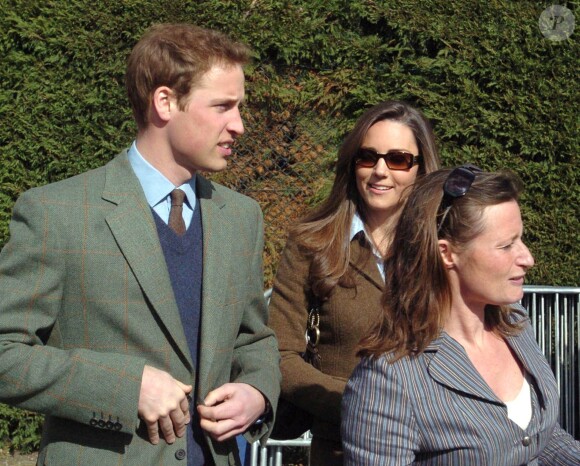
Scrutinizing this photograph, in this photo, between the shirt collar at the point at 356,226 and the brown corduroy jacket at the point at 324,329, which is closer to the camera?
the brown corduroy jacket at the point at 324,329

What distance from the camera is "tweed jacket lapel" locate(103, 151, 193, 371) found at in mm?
2506

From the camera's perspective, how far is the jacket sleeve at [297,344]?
9.92ft

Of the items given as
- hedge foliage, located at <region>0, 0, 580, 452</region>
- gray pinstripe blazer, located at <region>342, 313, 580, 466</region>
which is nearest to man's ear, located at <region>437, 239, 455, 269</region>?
gray pinstripe blazer, located at <region>342, 313, 580, 466</region>

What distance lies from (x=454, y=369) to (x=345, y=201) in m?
1.18

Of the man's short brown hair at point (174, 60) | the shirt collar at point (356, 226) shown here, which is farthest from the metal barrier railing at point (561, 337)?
the man's short brown hair at point (174, 60)

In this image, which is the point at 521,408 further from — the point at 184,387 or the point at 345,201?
the point at 345,201

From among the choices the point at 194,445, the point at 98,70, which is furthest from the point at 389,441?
the point at 98,70

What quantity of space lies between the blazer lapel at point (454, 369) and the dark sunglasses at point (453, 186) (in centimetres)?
32

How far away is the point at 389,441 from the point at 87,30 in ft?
15.1

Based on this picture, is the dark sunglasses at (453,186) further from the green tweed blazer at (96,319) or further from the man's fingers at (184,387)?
the man's fingers at (184,387)

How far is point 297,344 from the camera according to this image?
3.16 meters

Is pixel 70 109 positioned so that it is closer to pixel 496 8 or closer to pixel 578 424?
pixel 496 8

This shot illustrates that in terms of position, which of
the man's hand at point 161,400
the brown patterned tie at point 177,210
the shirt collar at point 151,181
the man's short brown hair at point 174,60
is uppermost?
the man's short brown hair at point 174,60

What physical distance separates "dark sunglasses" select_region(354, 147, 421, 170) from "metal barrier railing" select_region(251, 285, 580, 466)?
219 centimetres
